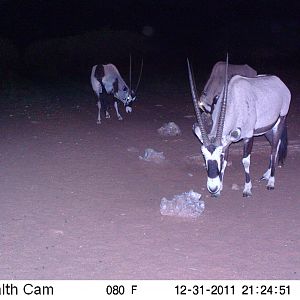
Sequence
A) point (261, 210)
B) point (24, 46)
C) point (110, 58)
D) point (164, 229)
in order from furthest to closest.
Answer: point (24, 46)
point (110, 58)
point (261, 210)
point (164, 229)

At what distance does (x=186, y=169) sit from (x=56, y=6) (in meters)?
43.3

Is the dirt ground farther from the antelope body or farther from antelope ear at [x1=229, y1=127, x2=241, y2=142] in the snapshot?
the antelope body

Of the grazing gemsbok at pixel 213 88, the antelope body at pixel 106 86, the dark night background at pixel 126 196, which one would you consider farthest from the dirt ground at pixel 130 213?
the antelope body at pixel 106 86

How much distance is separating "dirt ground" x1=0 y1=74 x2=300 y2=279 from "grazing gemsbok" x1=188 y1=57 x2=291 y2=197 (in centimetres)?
41

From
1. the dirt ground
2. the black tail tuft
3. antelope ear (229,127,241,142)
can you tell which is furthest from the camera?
the black tail tuft

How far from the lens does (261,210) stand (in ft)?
25.1

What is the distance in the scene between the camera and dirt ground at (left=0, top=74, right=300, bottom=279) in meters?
5.84

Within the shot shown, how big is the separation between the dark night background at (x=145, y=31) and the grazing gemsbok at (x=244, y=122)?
25740 millimetres

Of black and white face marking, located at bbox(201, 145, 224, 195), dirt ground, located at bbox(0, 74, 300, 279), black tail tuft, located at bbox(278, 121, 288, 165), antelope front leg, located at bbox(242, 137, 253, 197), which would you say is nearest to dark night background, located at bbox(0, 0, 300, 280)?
dirt ground, located at bbox(0, 74, 300, 279)

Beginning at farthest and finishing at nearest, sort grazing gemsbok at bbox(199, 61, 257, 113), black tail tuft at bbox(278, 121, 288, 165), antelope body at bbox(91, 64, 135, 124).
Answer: antelope body at bbox(91, 64, 135, 124)
grazing gemsbok at bbox(199, 61, 257, 113)
black tail tuft at bbox(278, 121, 288, 165)

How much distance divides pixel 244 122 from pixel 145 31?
4462 cm

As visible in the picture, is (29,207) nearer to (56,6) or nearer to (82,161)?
(82,161)
